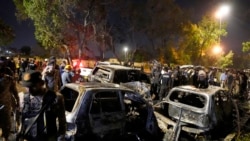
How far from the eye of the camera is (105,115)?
235 inches

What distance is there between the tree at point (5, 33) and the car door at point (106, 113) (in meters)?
31.4

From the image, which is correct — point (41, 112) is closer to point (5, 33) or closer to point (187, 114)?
point (187, 114)

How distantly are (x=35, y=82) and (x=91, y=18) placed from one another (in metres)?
22.9

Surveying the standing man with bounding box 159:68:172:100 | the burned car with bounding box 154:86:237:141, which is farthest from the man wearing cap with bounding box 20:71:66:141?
the standing man with bounding box 159:68:172:100

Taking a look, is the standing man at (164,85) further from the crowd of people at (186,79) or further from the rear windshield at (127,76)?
the rear windshield at (127,76)

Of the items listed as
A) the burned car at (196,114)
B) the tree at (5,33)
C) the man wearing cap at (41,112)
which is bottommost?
the burned car at (196,114)

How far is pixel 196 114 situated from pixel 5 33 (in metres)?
31.5

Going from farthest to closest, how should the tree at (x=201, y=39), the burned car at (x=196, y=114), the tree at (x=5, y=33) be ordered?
the tree at (x=201, y=39) < the tree at (x=5, y=33) < the burned car at (x=196, y=114)

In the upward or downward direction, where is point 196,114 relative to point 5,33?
downward

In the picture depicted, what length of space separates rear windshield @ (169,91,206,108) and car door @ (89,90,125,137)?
8.78ft

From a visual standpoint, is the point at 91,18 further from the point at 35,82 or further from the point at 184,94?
the point at 35,82

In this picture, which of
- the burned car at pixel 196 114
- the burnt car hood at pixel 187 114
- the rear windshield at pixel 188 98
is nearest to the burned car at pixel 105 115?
the burned car at pixel 196 114

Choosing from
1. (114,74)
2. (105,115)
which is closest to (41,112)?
(105,115)

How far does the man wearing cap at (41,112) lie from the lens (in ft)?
11.3
